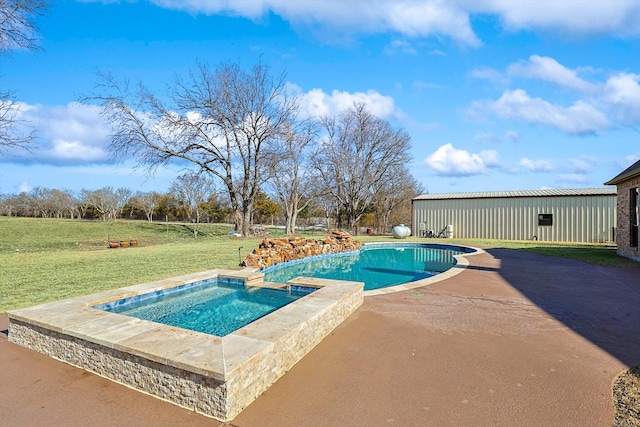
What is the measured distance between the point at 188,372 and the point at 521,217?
61.6 feet

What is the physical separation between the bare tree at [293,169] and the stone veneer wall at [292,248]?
758cm

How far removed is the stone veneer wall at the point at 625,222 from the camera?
372 inches

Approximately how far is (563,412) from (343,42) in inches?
441

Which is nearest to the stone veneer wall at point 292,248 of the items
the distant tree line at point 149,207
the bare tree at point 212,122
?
the bare tree at point 212,122

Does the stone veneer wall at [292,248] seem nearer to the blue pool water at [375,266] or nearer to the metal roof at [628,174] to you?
the blue pool water at [375,266]

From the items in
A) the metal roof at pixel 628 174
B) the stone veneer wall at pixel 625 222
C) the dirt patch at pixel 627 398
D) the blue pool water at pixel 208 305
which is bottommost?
the blue pool water at pixel 208 305

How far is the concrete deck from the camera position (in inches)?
89.6

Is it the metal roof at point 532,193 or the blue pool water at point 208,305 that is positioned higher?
the metal roof at point 532,193

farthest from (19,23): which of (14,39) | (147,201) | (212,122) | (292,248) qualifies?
(147,201)

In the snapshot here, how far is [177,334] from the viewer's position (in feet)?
9.75

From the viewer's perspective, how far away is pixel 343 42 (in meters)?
10.9

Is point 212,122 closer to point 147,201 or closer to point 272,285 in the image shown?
point 272,285

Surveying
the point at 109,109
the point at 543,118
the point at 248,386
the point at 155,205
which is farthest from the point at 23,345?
the point at 155,205

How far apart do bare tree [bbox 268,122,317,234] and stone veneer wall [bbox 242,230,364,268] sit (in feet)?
24.9
